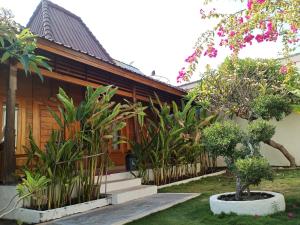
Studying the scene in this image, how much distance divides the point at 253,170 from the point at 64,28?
9.62 m

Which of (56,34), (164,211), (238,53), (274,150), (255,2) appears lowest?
(164,211)

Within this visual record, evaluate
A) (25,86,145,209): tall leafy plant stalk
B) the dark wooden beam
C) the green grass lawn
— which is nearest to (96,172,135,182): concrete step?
(25,86,145,209): tall leafy plant stalk

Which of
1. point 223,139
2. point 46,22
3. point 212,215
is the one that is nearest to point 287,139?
point 223,139

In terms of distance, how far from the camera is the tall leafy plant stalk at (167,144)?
852cm

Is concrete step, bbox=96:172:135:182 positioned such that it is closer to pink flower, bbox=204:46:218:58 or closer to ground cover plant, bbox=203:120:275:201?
ground cover plant, bbox=203:120:275:201

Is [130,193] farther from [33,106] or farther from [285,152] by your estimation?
[285,152]

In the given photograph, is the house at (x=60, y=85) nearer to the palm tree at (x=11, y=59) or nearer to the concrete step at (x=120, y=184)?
the palm tree at (x=11, y=59)

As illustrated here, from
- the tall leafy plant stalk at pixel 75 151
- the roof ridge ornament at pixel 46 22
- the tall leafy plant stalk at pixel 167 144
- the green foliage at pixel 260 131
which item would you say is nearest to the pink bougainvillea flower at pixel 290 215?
the green foliage at pixel 260 131

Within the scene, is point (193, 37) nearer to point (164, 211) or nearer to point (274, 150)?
point (164, 211)

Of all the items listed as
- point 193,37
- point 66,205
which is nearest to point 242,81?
point 193,37

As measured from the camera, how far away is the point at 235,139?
5.27 metres

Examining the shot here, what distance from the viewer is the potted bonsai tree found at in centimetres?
492

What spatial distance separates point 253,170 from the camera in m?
4.91

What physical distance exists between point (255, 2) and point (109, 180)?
4.93 m
